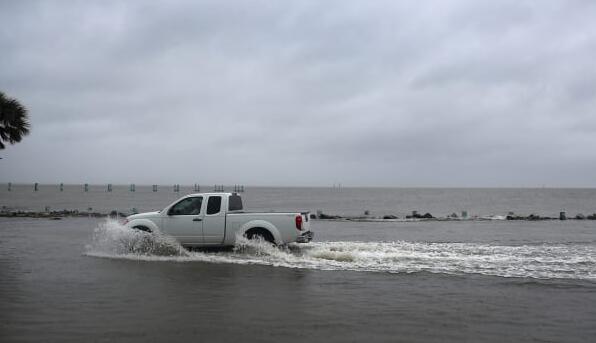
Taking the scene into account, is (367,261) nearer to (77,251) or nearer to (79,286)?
(79,286)

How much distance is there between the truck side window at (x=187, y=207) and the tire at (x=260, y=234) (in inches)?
56.8

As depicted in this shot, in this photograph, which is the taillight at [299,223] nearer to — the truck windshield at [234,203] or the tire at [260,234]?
the tire at [260,234]

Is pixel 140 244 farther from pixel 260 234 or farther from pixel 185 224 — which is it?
pixel 260 234

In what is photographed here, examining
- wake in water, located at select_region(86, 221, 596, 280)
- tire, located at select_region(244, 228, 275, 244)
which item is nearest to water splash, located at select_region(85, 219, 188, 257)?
wake in water, located at select_region(86, 221, 596, 280)

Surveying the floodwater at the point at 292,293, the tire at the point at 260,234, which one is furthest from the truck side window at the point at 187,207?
the tire at the point at 260,234

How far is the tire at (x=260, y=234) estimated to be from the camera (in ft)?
42.3

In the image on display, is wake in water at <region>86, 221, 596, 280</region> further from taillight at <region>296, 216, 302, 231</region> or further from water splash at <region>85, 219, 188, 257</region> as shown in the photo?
taillight at <region>296, 216, 302, 231</region>

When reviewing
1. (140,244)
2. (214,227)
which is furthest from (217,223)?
(140,244)

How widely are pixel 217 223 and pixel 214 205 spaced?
502 mm

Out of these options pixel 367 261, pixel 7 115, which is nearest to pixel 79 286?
pixel 367 261

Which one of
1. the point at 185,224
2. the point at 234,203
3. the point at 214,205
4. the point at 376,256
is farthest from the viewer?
the point at 234,203

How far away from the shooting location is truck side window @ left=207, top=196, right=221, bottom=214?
1326 centimetres

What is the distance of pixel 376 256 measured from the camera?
12.6 meters

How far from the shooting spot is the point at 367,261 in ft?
39.3
